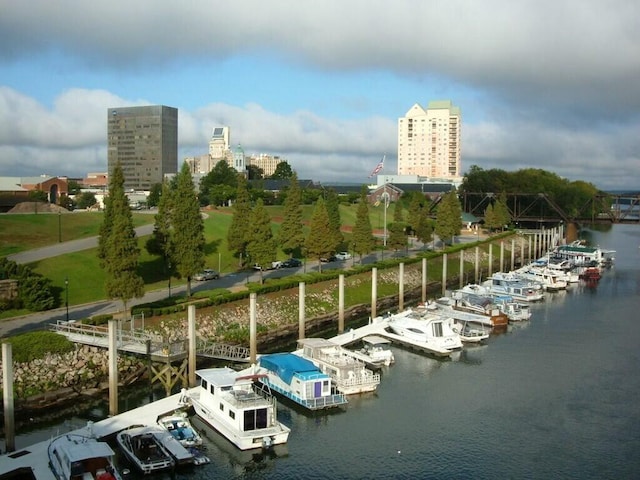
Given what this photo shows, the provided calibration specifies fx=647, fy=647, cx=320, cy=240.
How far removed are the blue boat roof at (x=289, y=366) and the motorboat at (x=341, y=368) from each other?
1.59 metres

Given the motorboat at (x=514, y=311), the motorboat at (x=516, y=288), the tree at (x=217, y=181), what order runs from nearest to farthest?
1. the motorboat at (x=514, y=311)
2. the motorboat at (x=516, y=288)
3. the tree at (x=217, y=181)

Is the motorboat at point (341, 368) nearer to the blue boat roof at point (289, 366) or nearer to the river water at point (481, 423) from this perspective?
the river water at point (481, 423)

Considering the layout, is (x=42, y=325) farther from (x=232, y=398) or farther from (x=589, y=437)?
(x=589, y=437)

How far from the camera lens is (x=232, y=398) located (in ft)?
125

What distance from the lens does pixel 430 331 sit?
5881cm

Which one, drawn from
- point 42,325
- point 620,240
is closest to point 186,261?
point 42,325

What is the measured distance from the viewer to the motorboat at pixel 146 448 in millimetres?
33500

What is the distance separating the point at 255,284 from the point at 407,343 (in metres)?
17.7

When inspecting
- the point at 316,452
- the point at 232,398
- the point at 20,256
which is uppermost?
the point at 20,256

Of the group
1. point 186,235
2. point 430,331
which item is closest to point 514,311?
point 430,331

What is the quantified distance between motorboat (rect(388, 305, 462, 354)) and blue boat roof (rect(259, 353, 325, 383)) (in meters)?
14.8

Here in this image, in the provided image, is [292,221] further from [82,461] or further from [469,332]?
[82,461]

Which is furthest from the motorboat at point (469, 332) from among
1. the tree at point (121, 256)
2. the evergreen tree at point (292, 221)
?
the tree at point (121, 256)

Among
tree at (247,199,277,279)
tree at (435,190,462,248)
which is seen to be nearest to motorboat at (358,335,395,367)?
tree at (247,199,277,279)
